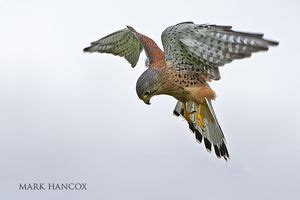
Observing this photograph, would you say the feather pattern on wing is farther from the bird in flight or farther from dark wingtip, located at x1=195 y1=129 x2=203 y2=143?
dark wingtip, located at x1=195 y1=129 x2=203 y2=143

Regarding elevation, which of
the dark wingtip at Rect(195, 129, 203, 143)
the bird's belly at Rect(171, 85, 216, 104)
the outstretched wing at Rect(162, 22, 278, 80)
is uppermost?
the outstretched wing at Rect(162, 22, 278, 80)

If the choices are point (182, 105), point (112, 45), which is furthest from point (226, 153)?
point (112, 45)

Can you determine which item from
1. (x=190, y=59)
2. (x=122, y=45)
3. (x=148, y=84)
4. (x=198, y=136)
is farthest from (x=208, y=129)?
(x=122, y=45)

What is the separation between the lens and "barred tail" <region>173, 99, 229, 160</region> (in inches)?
427

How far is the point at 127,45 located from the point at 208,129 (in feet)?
6.44

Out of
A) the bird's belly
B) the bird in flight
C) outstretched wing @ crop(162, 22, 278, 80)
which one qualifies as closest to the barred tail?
the bird in flight

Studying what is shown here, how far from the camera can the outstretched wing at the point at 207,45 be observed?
8.38 metres

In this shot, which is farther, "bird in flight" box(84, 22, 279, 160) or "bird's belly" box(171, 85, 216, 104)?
"bird's belly" box(171, 85, 216, 104)

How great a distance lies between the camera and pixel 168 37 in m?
9.98

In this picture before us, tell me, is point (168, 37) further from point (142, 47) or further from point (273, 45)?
point (273, 45)

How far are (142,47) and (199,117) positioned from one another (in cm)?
178

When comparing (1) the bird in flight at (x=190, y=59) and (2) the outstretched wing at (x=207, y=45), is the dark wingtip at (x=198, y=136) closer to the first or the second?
(1) the bird in flight at (x=190, y=59)

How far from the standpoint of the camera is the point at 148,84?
381 inches

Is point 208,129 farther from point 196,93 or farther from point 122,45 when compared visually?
point 122,45
